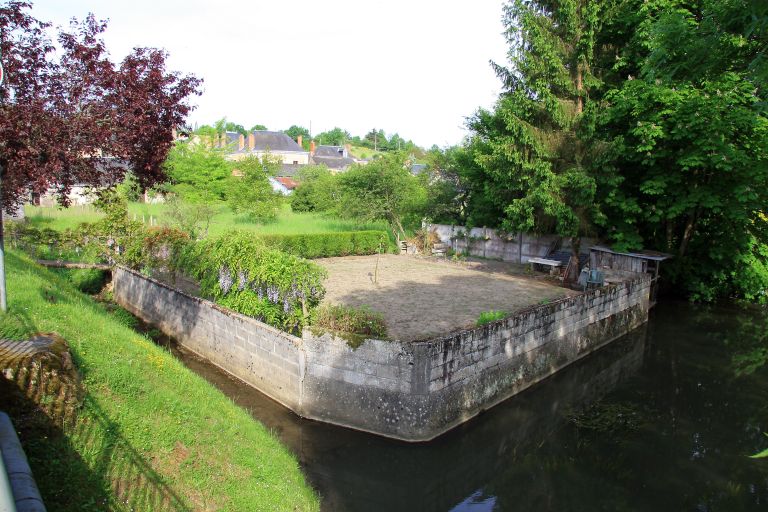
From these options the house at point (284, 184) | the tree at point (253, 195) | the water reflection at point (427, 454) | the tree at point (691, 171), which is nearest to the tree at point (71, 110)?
the water reflection at point (427, 454)

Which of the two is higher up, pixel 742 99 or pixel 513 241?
pixel 742 99

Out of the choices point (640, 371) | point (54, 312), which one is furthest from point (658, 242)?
point (54, 312)

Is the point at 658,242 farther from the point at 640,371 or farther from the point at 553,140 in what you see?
the point at 640,371

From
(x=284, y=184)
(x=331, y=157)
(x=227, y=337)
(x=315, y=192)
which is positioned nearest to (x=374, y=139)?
(x=331, y=157)

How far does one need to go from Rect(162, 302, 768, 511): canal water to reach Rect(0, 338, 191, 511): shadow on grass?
2.92 meters

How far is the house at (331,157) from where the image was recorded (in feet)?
253

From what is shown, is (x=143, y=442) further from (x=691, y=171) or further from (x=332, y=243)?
(x=332, y=243)

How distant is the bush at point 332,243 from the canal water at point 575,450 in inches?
418

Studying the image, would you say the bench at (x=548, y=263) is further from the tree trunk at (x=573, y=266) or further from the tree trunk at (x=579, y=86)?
the tree trunk at (x=579, y=86)

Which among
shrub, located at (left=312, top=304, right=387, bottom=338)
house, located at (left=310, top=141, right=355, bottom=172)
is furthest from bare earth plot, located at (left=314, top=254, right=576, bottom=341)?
house, located at (left=310, top=141, right=355, bottom=172)

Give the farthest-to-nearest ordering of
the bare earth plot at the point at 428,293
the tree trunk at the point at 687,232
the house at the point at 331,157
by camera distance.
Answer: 1. the house at the point at 331,157
2. the tree trunk at the point at 687,232
3. the bare earth plot at the point at 428,293

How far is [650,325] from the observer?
16.0 m

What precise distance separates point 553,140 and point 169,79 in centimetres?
1361

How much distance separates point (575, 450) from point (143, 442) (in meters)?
6.90
